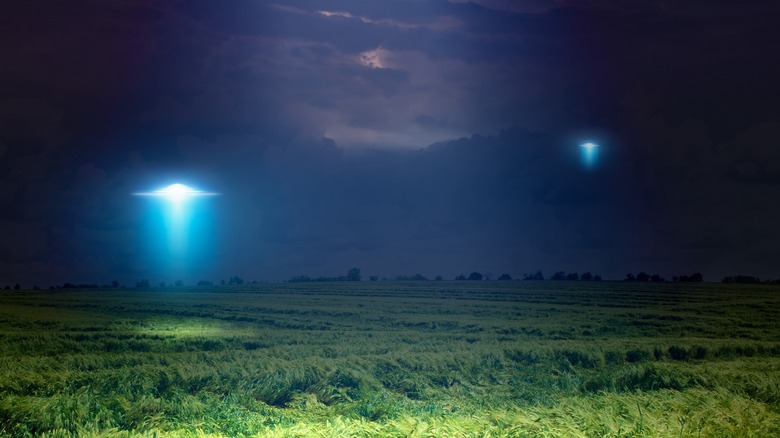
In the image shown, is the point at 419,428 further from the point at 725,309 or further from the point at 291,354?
the point at 725,309

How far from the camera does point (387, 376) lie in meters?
11.5

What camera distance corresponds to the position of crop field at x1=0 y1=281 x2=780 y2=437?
6.96 m

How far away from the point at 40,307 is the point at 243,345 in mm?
17359

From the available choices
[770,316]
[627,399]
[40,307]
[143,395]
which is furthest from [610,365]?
[40,307]

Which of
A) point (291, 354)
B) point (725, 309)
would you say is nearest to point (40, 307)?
point (291, 354)

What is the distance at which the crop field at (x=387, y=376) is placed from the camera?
22.8 feet

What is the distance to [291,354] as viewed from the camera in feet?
44.2

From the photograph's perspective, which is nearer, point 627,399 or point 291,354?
point 627,399

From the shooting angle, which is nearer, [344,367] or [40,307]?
[344,367]

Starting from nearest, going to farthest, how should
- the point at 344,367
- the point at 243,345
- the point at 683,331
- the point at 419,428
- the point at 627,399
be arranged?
the point at 419,428, the point at 627,399, the point at 344,367, the point at 243,345, the point at 683,331

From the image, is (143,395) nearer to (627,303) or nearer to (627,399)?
(627,399)

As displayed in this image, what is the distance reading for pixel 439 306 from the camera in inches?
1163

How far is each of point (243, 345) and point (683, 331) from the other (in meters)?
14.3

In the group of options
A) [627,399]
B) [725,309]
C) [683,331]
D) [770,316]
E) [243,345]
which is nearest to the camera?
[627,399]
